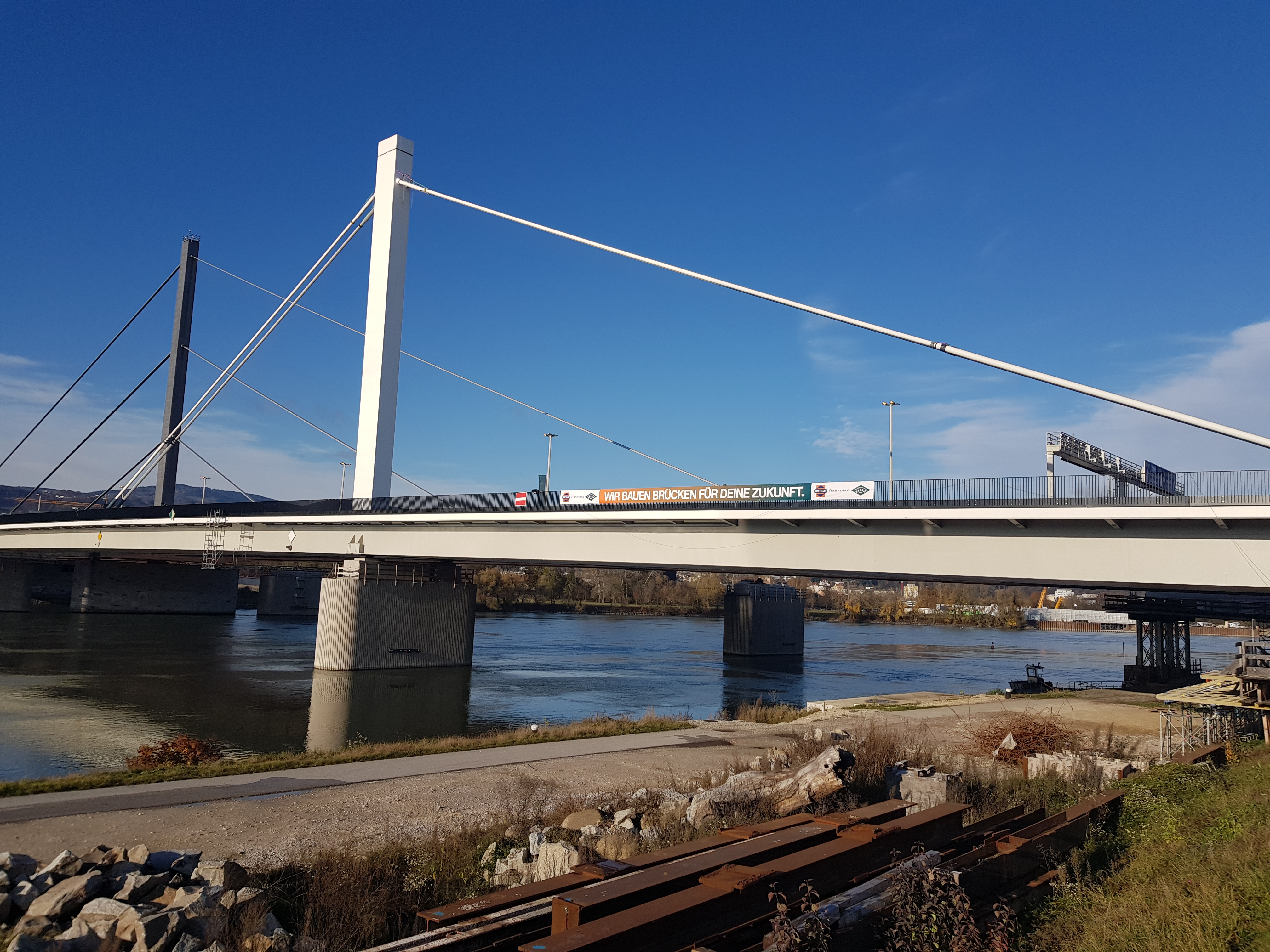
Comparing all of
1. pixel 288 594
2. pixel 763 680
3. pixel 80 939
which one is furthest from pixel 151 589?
pixel 80 939

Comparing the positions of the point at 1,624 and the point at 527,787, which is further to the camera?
the point at 1,624

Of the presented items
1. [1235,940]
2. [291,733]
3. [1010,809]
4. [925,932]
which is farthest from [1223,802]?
[291,733]

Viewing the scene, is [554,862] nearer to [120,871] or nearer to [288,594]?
[120,871]

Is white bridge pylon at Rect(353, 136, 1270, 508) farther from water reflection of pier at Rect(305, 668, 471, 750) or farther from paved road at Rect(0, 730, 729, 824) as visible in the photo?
paved road at Rect(0, 730, 729, 824)

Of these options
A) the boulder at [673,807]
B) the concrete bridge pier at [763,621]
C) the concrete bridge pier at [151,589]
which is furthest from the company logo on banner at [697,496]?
the concrete bridge pier at [151,589]

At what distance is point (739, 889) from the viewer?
597 centimetres

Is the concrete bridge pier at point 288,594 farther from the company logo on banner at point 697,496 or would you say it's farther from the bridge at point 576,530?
the company logo on banner at point 697,496

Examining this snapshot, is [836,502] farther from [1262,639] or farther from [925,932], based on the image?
[925,932]

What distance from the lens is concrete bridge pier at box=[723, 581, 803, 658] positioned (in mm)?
61188

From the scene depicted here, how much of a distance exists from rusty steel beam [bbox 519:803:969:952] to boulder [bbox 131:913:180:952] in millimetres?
2610

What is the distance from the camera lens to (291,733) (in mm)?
25094

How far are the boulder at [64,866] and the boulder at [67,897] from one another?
429 mm

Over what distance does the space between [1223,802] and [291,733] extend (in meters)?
22.9

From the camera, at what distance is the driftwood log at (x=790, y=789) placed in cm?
1020
